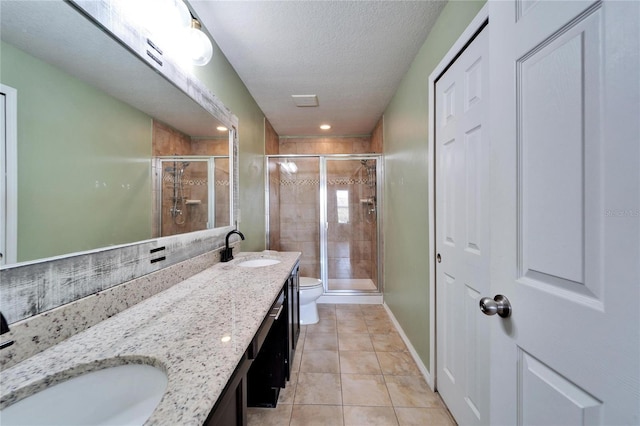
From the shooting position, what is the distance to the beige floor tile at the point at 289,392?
1.55 m

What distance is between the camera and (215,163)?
171cm

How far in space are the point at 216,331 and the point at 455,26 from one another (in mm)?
1837

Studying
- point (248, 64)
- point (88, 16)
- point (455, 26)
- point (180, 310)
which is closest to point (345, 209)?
point (248, 64)

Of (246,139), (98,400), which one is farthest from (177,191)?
(246,139)

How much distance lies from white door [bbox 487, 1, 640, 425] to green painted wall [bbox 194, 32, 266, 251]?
5.39 ft

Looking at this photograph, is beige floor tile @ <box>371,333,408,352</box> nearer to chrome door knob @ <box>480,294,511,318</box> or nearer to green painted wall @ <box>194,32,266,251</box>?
green painted wall @ <box>194,32,266,251</box>

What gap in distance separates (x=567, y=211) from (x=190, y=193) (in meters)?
1.58

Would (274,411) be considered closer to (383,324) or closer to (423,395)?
(423,395)

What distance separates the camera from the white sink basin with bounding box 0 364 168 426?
20.2 inches

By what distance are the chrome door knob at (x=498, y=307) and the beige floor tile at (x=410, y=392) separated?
1.22 metres

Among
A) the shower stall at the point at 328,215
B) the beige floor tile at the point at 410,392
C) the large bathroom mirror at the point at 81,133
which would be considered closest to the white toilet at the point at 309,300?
the shower stall at the point at 328,215

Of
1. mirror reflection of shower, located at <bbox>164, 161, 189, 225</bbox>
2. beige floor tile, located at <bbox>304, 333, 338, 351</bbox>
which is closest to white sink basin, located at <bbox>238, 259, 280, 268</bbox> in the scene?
mirror reflection of shower, located at <bbox>164, 161, 189, 225</bbox>

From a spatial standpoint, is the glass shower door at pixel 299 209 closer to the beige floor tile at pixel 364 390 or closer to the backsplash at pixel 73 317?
the beige floor tile at pixel 364 390

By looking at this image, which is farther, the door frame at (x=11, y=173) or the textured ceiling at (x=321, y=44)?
the textured ceiling at (x=321, y=44)
